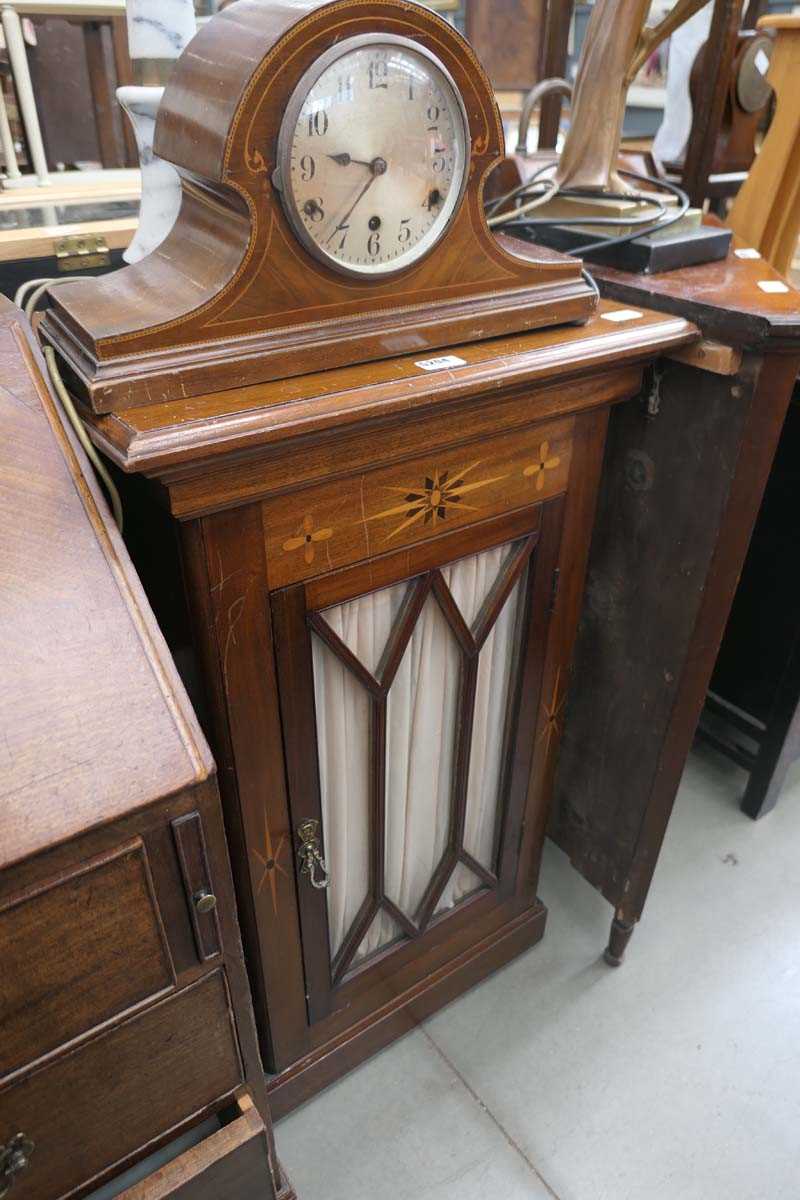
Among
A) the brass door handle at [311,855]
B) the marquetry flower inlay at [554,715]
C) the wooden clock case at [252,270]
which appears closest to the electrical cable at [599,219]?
the wooden clock case at [252,270]

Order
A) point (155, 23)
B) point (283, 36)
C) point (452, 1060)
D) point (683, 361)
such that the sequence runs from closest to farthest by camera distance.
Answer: point (283, 36), point (155, 23), point (683, 361), point (452, 1060)

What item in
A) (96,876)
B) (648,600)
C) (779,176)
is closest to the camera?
(96,876)

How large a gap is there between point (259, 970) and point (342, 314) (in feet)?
2.70

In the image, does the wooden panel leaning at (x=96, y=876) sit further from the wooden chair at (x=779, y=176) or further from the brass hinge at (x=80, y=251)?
the wooden chair at (x=779, y=176)

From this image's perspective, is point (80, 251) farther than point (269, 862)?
Yes

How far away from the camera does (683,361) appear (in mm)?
1014

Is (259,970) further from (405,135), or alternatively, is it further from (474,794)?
(405,135)

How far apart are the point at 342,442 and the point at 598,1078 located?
3.79 ft

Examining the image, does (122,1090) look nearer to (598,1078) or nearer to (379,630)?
(379,630)

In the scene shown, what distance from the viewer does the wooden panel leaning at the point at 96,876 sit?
0.54 m

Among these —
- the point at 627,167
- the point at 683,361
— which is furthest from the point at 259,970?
the point at 627,167

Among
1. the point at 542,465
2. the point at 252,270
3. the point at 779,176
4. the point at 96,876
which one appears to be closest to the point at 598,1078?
the point at 542,465

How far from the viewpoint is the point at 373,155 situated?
74cm

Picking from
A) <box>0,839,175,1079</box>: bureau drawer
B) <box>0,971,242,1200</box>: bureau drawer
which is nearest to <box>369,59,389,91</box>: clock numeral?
<box>0,839,175,1079</box>: bureau drawer
